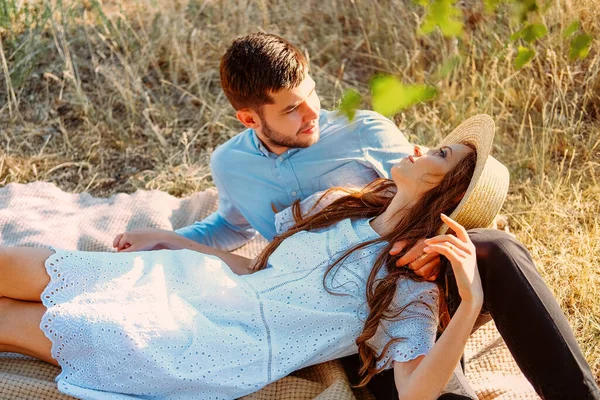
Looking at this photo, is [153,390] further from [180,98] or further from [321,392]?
[180,98]

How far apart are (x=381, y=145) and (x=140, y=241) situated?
3.80ft

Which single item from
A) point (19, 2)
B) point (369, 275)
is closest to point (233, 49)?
point (369, 275)

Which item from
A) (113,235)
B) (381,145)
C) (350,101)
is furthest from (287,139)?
(350,101)

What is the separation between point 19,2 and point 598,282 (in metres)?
4.44

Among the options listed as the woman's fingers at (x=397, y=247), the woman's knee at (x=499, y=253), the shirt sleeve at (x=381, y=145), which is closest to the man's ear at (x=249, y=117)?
the shirt sleeve at (x=381, y=145)

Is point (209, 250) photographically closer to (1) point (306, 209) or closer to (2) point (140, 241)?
(2) point (140, 241)

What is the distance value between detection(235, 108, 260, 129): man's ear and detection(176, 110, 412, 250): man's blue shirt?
0.15 meters

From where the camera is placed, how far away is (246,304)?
2.88 meters

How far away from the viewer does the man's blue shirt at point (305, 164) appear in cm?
343

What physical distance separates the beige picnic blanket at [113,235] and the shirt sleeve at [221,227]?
0.11 metres

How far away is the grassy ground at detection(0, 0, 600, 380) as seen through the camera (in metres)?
4.28

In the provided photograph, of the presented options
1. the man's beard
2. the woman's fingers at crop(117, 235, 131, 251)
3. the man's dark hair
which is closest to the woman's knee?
the man's beard

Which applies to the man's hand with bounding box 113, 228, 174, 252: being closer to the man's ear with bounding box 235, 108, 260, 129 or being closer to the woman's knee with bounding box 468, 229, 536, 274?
the man's ear with bounding box 235, 108, 260, 129

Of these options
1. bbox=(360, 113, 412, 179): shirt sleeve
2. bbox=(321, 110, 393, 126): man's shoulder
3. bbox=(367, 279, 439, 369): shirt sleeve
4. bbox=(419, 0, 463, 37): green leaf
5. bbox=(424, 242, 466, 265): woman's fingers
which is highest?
bbox=(419, 0, 463, 37): green leaf
